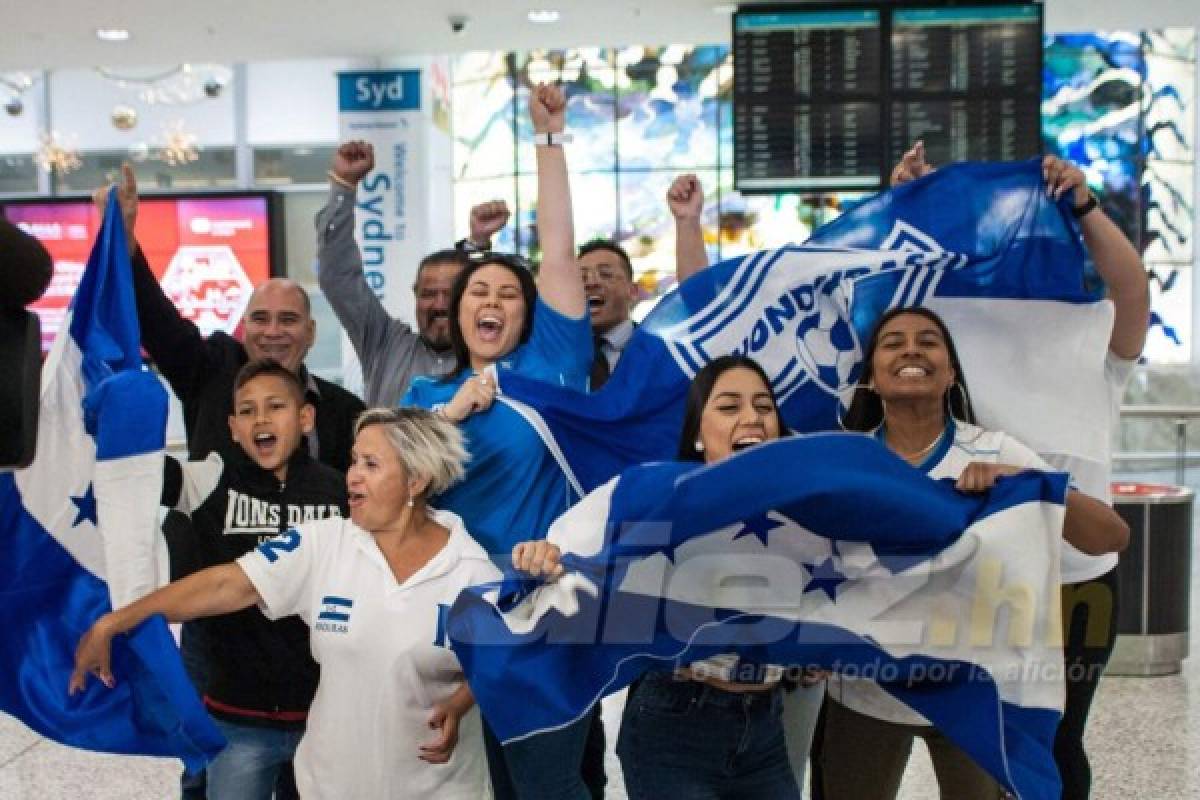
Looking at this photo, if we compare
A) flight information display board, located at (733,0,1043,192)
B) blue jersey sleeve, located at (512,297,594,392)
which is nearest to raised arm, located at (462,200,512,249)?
blue jersey sleeve, located at (512,297,594,392)

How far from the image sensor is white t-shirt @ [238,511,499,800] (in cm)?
300

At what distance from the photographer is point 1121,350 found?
11.7ft

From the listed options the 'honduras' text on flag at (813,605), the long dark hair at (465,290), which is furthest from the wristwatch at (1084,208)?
the long dark hair at (465,290)

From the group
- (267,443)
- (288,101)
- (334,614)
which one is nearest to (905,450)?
(334,614)

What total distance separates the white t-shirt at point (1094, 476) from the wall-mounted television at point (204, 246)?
626 inches

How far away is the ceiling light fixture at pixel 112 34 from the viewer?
10500 millimetres

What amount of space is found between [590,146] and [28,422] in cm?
2086

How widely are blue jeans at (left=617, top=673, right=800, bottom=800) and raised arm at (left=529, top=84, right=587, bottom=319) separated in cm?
100

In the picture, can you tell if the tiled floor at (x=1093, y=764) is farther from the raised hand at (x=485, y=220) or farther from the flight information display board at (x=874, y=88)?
the flight information display board at (x=874, y=88)

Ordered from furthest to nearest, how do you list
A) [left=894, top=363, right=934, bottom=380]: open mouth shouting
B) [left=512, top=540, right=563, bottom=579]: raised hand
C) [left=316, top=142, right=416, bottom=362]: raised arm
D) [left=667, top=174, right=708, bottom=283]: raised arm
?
[left=316, top=142, right=416, bottom=362]: raised arm, [left=667, top=174, right=708, bottom=283]: raised arm, [left=894, top=363, right=934, bottom=380]: open mouth shouting, [left=512, top=540, right=563, bottom=579]: raised hand

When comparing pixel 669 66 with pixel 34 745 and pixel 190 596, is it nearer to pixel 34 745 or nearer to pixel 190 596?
pixel 34 745

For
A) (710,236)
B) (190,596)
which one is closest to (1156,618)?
(190,596)

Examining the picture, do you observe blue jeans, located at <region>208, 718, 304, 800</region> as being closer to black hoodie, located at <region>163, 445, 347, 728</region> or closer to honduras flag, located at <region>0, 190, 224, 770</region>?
black hoodie, located at <region>163, 445, 347, 728</region>

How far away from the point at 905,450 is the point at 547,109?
1328mm
